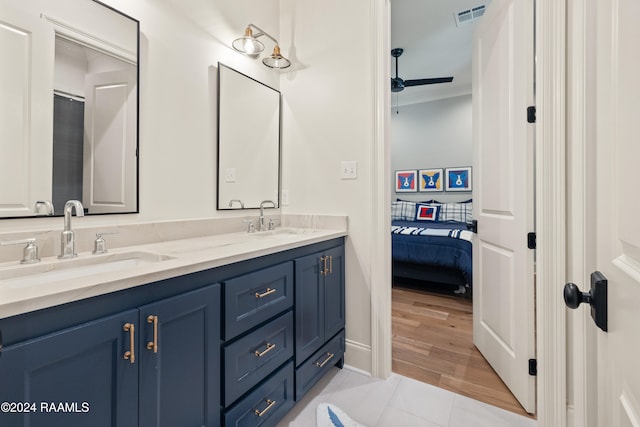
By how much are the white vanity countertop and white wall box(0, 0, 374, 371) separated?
0.67 ft

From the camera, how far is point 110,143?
4.34 feet

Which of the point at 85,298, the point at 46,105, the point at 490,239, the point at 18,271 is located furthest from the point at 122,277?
the point at 490,239

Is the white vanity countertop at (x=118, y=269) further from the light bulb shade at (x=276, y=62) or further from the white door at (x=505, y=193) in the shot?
the light bulb shade at (x=276, y=62)

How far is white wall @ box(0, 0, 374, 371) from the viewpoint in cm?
148

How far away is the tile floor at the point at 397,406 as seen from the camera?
1460 millimetres

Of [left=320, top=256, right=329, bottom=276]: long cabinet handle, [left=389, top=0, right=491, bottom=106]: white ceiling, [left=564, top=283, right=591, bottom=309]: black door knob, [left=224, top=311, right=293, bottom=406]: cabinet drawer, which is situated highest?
[left=389, top=0, right=491, bottom=106]: white ceiling

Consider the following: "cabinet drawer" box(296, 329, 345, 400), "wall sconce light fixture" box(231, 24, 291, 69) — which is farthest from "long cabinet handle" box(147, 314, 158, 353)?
"wall sconce light fixture" box(231, 24, 291, 69)

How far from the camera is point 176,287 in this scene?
0.95 metres

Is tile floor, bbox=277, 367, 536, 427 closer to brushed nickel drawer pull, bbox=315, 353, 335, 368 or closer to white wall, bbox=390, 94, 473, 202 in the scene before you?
brushed nickel drawer pull, bbox=315, 353, 335, 368

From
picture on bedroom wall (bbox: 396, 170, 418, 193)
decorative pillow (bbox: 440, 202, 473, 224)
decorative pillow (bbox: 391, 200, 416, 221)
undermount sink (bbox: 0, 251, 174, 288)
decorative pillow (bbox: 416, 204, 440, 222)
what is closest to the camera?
undermount sink (bbox: 0, 251, 174, 288)

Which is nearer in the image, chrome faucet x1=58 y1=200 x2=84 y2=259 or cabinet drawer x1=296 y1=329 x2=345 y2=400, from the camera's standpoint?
chrome faucet x1=58 y1=200 x2=84 y2=259

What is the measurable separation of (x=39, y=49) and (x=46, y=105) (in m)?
0.20

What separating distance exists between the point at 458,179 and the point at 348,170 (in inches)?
152

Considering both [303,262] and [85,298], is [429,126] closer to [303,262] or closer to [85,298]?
[303,262]
